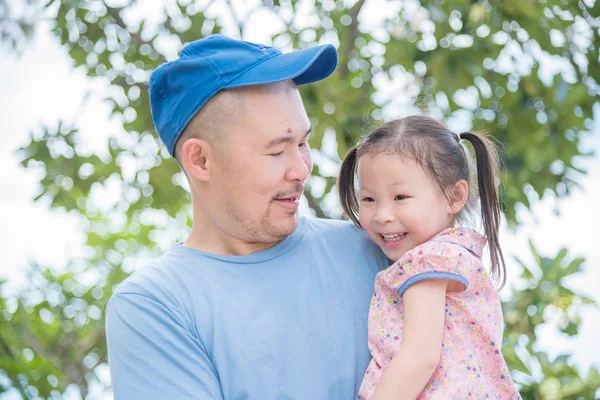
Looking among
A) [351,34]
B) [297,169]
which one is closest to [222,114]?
[297,169]

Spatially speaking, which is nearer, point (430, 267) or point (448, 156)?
point (430, 267)

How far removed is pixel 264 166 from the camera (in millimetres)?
1603

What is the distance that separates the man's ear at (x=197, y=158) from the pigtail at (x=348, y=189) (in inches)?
11.4

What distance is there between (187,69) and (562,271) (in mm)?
1596

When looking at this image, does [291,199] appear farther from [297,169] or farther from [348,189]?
[348,189]

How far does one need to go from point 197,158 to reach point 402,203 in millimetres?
437

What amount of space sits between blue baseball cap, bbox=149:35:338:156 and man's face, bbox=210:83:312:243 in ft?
0.16

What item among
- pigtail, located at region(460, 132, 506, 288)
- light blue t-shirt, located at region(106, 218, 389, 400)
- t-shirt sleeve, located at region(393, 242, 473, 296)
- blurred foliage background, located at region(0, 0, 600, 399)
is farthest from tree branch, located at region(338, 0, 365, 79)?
t-shirt sleeve, located at region(393, 242, 473, 296)

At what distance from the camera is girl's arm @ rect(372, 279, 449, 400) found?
139cm

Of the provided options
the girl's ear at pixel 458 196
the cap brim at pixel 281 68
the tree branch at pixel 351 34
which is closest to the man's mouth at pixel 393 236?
the girl's ear at pixel 458 196

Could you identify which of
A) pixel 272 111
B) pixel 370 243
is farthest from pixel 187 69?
pixel 370 243

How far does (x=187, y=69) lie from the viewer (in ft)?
5.39

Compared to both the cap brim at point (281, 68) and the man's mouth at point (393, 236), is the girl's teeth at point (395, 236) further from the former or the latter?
the cap brim at point (281, 68)

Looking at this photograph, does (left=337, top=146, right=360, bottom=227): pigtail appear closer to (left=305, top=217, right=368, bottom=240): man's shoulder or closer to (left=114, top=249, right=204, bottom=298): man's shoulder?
(left=305, top=217, right=368, bottom=240): man's shoulder
